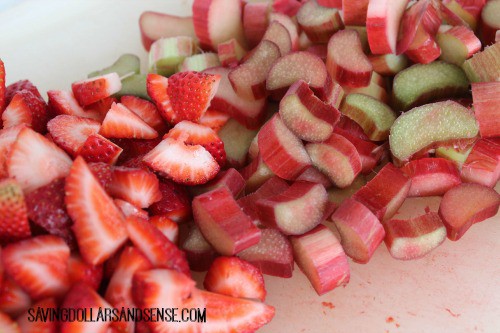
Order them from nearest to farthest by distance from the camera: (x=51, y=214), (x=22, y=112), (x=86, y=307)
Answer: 1. (x=86, y=307)
2. (x=51, y=214)
3. (x=22, y=112)

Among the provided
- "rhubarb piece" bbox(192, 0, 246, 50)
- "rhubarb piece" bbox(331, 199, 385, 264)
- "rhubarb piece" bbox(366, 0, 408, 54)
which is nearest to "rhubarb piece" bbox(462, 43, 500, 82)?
"rhubarb piece" bbox(366, 0, 408, 54)

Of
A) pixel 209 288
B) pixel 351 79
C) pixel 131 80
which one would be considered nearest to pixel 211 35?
pixel 131 80

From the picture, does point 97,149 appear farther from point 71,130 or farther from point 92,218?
point 92,218

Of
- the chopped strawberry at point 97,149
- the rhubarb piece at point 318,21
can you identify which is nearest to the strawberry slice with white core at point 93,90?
the chopped strawberry at point 97,149

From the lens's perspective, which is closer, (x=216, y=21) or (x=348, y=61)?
(x=348, y=61)

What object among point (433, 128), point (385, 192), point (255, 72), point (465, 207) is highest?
point (255, 72)

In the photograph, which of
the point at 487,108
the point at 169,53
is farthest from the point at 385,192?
the point at 169,53
